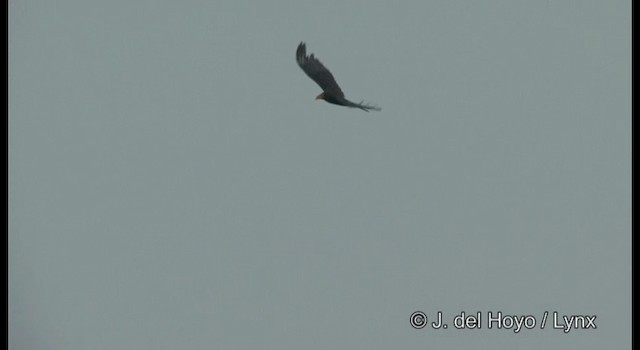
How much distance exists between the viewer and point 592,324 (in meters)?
38.3
